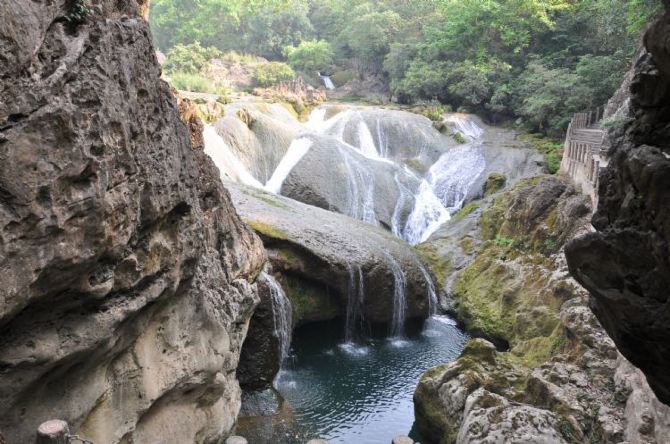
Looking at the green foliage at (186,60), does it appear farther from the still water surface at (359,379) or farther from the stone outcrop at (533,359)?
the still water surface at (359,379)

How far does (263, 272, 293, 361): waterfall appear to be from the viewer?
1227 centimetres

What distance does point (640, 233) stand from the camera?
449 centimetres

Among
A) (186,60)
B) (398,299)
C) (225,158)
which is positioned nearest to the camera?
(398,299)

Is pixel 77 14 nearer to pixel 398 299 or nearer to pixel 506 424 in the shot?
pixel 506 424

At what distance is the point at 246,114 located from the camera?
2383 cm

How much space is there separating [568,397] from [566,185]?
1040 cm

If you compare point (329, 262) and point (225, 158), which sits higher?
point (225, 158)

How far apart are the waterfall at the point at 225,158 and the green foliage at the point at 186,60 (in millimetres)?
18462

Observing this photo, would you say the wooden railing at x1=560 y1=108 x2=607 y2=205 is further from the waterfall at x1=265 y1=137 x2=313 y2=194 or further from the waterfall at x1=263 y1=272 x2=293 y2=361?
the waterfall at x1=265 y1=137 x2=313 y2=194

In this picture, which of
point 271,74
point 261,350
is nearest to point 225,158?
point 261,350

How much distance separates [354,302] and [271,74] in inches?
1103

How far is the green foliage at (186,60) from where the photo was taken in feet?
126

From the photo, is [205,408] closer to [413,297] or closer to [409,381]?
[409,381]

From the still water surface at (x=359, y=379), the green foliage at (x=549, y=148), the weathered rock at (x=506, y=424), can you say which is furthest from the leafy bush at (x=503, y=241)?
the weathered rock at (x=506, y=424)
